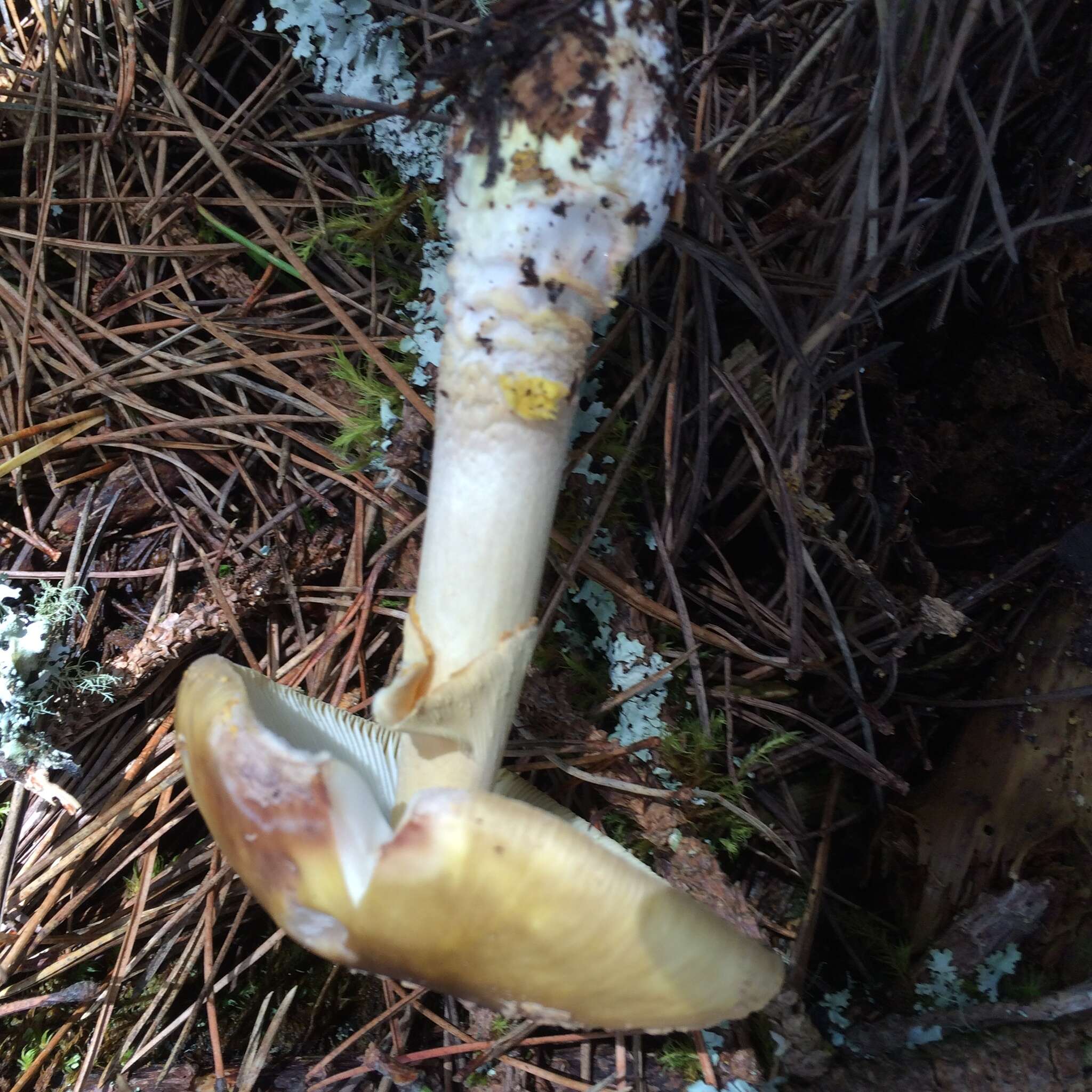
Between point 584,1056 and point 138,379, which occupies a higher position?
point 138,379

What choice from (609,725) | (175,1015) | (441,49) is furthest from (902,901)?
(441,49)

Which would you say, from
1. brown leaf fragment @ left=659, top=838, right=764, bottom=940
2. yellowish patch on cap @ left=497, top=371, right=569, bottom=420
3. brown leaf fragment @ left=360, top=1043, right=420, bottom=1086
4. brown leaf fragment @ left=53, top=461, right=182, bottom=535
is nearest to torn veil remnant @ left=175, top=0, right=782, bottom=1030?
yellowish patch on cap @ left=497, top=371, right=569, bottom=420

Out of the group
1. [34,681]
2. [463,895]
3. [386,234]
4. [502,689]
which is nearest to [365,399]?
[386,234]

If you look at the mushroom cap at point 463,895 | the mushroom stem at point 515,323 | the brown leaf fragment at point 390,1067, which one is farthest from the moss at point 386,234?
the brown leaf fragment at point 390,1067

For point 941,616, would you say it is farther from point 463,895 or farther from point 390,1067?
point 390,1067

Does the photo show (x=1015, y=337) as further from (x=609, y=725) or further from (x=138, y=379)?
(x=138, y=379)

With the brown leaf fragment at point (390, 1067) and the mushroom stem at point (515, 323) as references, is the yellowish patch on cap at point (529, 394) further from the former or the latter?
the brown leaf fragment at point (390, 1067)

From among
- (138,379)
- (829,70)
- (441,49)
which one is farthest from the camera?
(138,379)

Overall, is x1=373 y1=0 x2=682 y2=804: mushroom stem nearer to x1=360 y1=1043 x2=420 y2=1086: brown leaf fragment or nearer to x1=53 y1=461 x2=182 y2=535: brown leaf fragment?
x1=360 y1=1043 x2=420 y2=1086: brown leaf fragment
